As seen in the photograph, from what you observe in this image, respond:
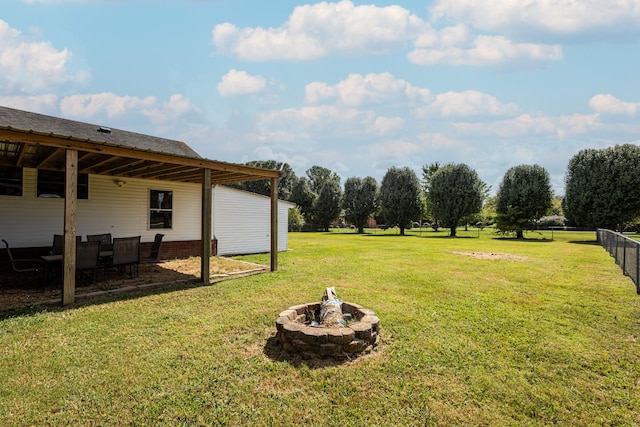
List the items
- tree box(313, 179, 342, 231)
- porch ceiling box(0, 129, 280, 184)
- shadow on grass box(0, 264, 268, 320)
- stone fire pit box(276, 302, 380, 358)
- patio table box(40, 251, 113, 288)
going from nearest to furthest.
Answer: stone fire pit box(276, 302, 380, 358), porch ceiling box(0, 129, 280, 184), shadow on grass box(0, 264, 268, 320), patio table box(40, 251, 113, 288), tree box(313, 179, 342, 231)

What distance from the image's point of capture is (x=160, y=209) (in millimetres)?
10609

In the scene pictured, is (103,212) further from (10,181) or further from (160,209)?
(10,181)

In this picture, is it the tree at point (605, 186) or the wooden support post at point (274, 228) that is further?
the tree at point (605, 186)

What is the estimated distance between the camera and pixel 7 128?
4.61 m

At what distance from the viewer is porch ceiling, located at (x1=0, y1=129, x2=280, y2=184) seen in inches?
201

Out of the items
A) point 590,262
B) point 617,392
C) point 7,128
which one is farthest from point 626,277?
point 7,128

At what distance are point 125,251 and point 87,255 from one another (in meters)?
0.87

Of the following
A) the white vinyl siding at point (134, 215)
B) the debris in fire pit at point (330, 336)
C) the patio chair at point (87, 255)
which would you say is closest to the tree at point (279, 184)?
the white vinyl siding at point (134, 215)

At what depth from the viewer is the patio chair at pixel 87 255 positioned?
629 cm

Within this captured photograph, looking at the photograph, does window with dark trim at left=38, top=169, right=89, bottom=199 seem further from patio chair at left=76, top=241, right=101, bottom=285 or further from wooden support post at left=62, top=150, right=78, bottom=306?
wooden support post at left=62, top=150, right=78, bottom=306

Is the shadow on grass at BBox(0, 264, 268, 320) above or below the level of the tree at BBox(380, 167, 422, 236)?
below

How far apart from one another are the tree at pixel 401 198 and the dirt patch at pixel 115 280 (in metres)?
25.1

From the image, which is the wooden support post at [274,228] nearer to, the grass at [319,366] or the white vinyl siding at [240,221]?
the grass at [319,366]

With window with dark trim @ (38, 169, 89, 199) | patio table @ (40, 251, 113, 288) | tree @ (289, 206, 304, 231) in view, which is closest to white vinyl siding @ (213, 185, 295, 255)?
window with dark trim @ (38, 169, 89, 199)
